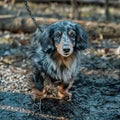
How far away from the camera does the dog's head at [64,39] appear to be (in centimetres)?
510

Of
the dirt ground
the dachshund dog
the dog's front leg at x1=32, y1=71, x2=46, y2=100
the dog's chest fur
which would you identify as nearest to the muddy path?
the dirt ground

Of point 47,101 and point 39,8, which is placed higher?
point 39,8

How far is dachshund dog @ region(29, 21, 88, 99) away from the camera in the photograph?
5250mm

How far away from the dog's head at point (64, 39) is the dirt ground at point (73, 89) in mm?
855

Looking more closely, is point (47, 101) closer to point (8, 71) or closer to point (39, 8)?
point (8, 71)

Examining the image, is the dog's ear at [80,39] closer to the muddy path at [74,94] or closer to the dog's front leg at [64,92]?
the dog's front leg at [64,92]

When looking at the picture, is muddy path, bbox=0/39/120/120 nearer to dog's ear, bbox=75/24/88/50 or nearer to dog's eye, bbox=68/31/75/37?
dog's ear, bbox=75/24/88/50

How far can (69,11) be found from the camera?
11.0 m

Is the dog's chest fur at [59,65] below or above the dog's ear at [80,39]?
below

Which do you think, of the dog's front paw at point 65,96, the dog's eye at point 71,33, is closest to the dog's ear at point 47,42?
the dog's eye at point 71,33

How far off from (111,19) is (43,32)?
194 inches

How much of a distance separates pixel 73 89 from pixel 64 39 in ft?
4.17

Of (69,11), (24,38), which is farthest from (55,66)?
(69,11)

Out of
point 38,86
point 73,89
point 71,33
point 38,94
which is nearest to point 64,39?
point 71,33
